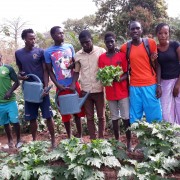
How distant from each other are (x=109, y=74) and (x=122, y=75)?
0.34m

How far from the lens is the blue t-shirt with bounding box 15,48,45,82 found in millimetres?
4426

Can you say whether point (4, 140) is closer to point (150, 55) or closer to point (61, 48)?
point (61, 48)

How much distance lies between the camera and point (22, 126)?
19.9 feet

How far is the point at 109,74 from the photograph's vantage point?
3.89 meters

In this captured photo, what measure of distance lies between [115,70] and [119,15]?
15288 millimetres

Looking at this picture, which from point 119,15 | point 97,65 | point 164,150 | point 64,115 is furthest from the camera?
point 119,15

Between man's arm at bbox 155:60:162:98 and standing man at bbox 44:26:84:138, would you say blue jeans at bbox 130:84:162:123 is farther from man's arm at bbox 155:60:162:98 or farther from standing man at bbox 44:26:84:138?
standing man at bbox 44:26:84:138

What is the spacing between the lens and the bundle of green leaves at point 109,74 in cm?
391

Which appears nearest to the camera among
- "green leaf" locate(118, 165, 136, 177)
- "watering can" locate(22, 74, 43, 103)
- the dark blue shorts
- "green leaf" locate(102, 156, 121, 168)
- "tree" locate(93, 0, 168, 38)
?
"green leaf" locate(118, 165, 136, 177)

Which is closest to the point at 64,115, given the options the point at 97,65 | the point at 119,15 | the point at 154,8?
the point at 97,65

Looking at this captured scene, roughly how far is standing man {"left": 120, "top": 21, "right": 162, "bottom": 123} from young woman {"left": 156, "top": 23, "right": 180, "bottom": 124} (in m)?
0.12

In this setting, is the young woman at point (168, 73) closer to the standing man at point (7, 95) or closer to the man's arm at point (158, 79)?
the man's arm at point (158, 79)

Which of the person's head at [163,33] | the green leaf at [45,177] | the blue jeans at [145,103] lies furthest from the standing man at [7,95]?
the person's head at [163,33]

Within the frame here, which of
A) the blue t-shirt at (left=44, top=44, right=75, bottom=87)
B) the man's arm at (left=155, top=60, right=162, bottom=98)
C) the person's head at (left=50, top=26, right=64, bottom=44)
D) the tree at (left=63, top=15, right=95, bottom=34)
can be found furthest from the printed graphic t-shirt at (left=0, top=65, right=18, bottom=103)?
the tree at (left=63, top=15, right=95, bottom=34)
